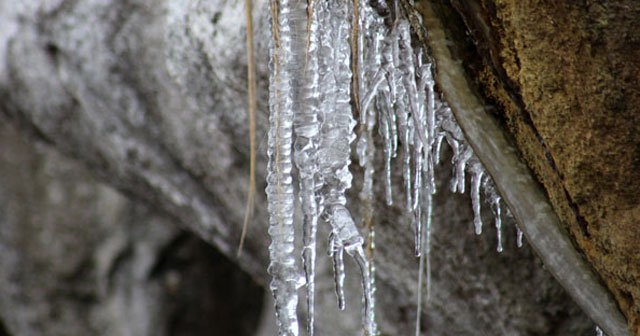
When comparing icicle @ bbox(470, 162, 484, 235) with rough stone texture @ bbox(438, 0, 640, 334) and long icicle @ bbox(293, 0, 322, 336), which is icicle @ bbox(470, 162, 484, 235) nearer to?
rough stone texture @ bbox(438, 0, 640, 334)

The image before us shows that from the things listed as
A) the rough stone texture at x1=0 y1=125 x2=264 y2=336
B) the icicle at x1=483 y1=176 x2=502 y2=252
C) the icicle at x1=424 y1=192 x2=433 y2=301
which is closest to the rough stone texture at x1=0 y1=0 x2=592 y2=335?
the icicle at x1=424 y1=192 x2=433 y2=301

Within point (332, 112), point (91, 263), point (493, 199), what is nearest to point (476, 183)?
point (493, 199)

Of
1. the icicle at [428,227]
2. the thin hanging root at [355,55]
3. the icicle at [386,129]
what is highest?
the thin hanging root at [355,55]

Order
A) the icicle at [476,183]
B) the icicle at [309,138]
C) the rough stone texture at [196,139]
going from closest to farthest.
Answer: the icicle at [309,138] → the icicle at [476,183] → the rough stone texture at [196,139]

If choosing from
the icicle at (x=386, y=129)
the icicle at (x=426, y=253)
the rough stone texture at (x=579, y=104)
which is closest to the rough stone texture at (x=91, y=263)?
the icicle at (x=426, y=253)

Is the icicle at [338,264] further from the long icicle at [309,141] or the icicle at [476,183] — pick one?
the icicle at [476,183]

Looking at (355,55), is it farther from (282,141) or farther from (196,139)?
(196,139)

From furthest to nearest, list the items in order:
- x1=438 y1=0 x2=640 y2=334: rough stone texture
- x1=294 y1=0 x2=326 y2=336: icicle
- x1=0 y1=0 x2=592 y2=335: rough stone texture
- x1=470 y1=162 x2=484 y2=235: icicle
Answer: x1=0 y1=0 x2=592 y2=335: rough stone texture
x1=470 y1=162 x2=484 y2=235: icicle
x1=294 y1=0 x2=326 y2=336: icicle
x1=438 y1=0 x2=640 y2=334: rough stone texture
